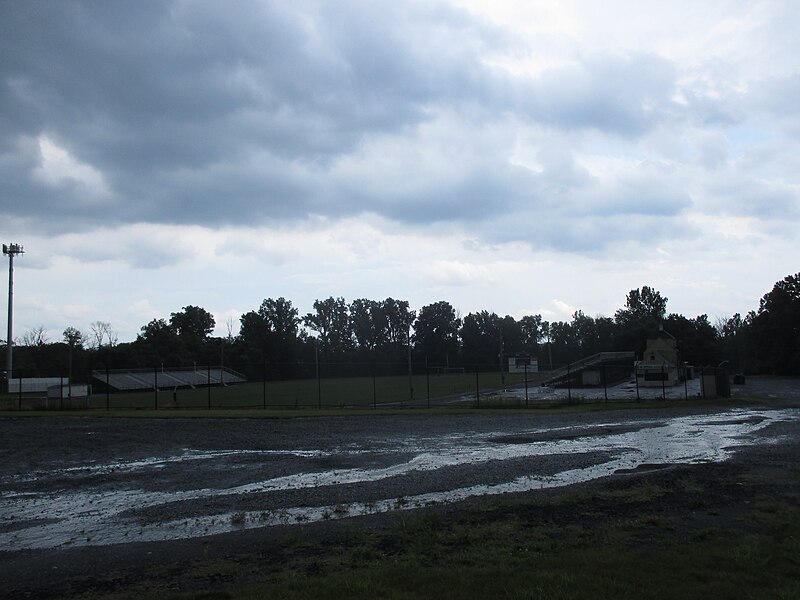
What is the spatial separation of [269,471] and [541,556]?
8794mm

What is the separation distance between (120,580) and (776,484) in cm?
1047

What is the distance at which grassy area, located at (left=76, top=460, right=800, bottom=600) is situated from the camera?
19.1ft

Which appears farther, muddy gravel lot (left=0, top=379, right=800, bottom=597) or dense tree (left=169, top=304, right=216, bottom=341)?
dense tree (left=169, top=304, right=216, bottom=341)

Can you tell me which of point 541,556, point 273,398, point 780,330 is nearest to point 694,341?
point 780,330

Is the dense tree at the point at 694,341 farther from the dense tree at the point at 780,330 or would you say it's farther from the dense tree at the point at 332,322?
the dense tree at the point at 332,322

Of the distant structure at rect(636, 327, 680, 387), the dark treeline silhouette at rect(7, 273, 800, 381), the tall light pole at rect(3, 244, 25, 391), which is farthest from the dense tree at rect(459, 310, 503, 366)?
the tall light pole at rect(3, 244, 25, 391)

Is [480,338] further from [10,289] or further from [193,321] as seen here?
[10,289]

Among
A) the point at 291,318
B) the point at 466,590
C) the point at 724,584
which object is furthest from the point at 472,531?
the point at 291,318

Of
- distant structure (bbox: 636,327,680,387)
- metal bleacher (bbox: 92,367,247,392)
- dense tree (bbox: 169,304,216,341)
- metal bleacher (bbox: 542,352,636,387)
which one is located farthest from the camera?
dense tree (bbox: 169,304,216,341)

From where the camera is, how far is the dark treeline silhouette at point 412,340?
97.2 meters

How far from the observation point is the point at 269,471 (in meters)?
14.5

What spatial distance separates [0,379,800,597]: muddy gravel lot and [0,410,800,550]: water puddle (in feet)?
0.14

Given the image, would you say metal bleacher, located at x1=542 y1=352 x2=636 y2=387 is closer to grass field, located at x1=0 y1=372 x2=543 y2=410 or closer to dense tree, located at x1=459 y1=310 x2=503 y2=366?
grass field, located at x1=0 y1=372 x2=543 y2=410

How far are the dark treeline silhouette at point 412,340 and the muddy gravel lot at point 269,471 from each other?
116 feet
